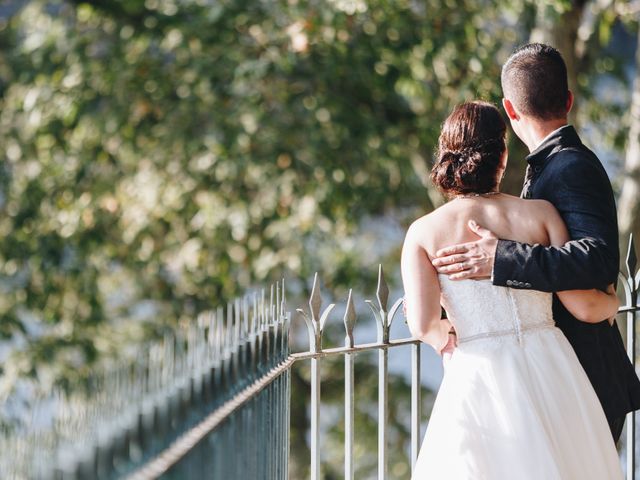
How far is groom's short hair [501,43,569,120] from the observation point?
2445mm

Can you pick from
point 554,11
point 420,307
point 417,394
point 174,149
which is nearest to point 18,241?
point 174,149

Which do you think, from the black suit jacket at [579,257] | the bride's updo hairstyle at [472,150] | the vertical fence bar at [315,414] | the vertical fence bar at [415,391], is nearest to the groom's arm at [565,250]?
the black suit jacket at [579,257]

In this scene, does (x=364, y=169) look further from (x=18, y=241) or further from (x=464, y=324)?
(x=464, y=324)

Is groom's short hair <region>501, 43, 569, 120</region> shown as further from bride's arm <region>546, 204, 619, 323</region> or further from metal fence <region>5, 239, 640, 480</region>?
metal fence <region>5, 239, 640, 480</region>

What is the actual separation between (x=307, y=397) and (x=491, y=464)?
608 cm

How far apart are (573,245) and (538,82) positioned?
1.45ft

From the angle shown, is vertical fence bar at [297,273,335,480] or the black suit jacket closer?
the black suit jacket

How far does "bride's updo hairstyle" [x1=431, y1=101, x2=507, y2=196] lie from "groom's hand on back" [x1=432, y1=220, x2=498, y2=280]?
108 mm

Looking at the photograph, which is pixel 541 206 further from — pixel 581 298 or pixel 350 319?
pixel 350 319

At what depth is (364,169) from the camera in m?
6.67

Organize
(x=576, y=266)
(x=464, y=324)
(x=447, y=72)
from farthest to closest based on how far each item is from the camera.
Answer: (x=447, y=72) < (x=464, y=324) < (x=576, y=266)

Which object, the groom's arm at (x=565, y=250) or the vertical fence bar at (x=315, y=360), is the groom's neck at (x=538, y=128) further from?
the vertical fence bar at (x=315, y=360)

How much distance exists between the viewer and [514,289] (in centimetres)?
235

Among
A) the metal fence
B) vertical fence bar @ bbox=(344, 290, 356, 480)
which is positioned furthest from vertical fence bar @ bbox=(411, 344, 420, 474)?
the metal fence
